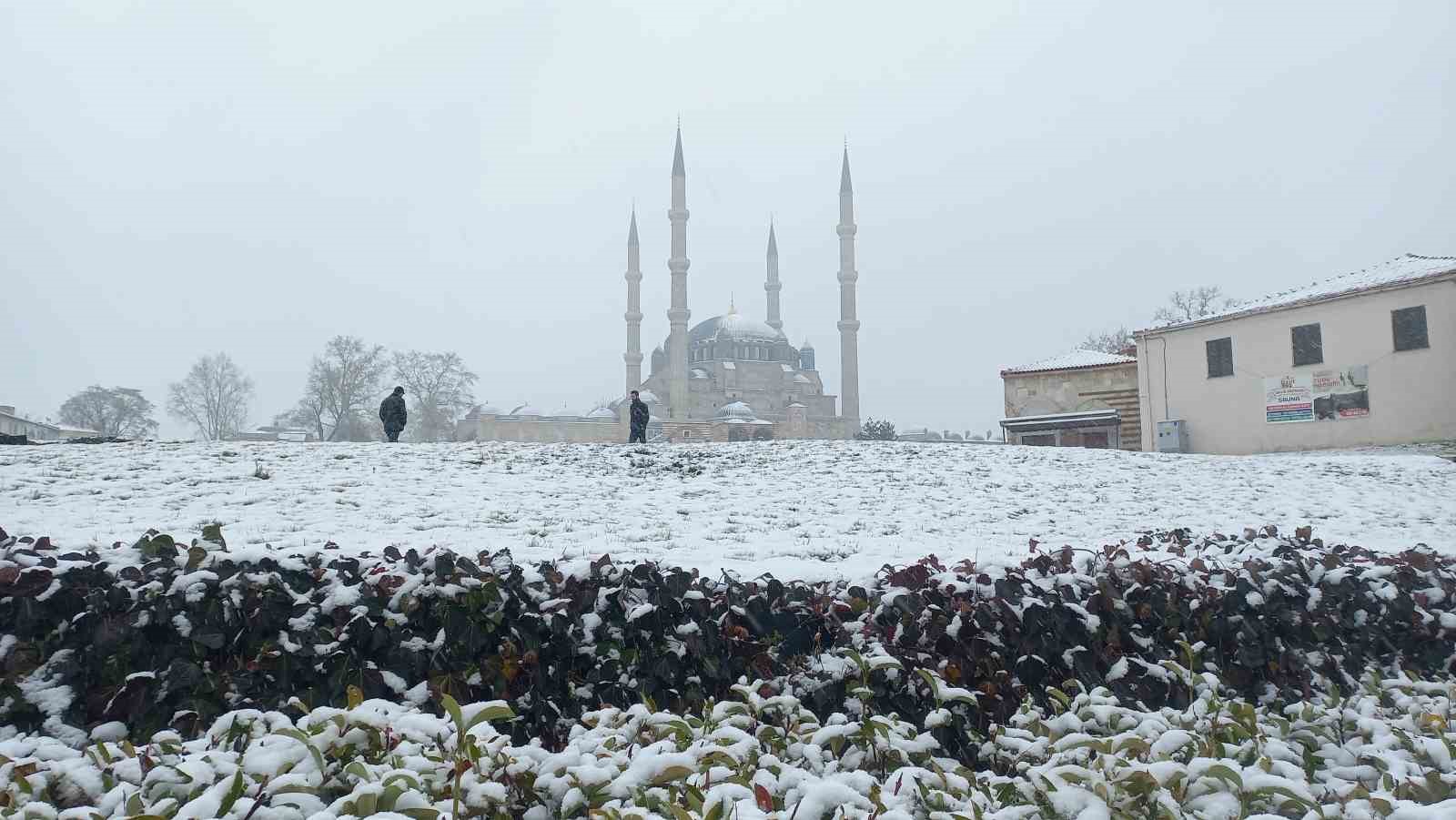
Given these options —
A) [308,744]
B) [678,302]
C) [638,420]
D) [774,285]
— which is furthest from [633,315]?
[308,744]

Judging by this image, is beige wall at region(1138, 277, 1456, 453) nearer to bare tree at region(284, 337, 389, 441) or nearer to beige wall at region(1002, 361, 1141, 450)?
beige wall at region(1002, 361, 1141, 450)

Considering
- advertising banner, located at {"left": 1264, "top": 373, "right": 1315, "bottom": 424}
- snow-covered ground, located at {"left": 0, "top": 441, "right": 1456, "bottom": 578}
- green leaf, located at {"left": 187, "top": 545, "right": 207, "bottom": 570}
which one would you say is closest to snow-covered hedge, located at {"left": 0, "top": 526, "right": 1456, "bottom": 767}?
green leaf, located at {"left": 187, "top": 545, "right": 207, "bottom": 570}

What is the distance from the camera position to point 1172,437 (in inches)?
819

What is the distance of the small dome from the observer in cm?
5412

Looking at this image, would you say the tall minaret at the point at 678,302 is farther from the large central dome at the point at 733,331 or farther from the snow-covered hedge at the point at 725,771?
the snow-covered hedge at the point at 725,771

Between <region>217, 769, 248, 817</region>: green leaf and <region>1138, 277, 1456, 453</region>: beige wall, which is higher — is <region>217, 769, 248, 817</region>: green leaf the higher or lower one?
the lower one

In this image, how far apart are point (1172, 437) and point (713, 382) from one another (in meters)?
43.7

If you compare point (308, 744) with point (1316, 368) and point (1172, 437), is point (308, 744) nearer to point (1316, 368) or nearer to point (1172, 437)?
point (1172, 437)

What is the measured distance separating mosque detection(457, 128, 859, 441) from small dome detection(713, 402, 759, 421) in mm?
68

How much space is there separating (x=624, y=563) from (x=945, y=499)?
6846mm

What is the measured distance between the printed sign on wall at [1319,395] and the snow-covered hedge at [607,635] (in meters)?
18.0

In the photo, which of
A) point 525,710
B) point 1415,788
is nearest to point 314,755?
point 525,710

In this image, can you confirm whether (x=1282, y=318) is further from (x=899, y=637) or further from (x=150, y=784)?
(x=150, y=784)

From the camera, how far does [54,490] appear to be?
30.6 feet
